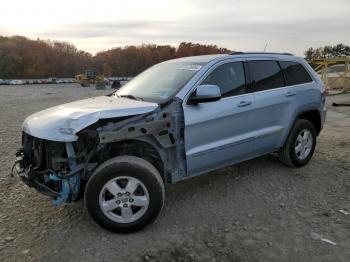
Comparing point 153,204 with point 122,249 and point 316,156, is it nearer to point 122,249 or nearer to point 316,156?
point 122,249

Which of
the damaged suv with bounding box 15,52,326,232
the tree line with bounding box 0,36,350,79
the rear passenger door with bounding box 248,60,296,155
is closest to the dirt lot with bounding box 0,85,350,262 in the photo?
the damaged suv with bounding box 15,52,326,232

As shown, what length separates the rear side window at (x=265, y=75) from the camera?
5367 millimetres

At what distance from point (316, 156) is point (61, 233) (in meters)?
4.65

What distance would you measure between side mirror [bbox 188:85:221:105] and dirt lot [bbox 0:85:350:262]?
1263 millimetres

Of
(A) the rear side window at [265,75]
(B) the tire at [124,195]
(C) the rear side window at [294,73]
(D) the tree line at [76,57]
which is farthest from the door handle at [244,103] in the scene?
→ (D) the tree line at [76,57]

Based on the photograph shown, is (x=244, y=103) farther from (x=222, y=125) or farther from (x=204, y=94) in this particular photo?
(x=204, y=94)

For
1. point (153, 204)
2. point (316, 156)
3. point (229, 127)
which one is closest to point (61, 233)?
point (153, 204)

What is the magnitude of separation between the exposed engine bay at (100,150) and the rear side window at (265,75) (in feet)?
4.85

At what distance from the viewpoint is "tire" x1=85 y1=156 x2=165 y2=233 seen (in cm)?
390

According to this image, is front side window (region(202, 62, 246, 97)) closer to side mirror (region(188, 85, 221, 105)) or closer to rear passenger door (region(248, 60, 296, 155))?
rear passenger door (region(248, 60, 296, 155))

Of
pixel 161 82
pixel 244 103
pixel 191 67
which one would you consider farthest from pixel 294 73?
pixel 161 82

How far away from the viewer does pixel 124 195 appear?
398 cm

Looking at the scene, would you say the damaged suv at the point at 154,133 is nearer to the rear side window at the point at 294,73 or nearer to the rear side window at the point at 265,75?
the rear side window at the point at 265,75

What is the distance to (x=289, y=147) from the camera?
19.3 feet
